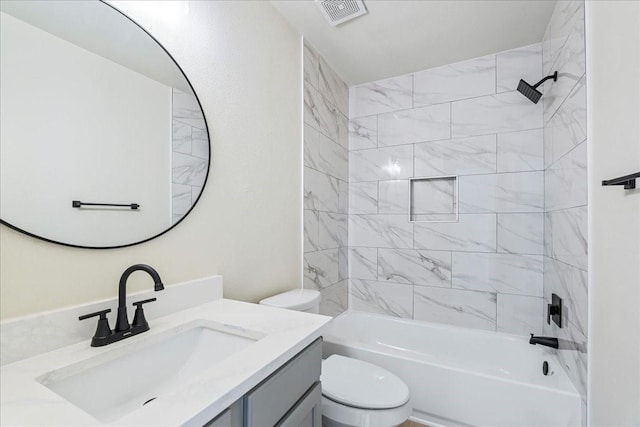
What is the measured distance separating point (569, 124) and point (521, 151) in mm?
686

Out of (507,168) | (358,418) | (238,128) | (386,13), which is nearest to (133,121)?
(238,128)

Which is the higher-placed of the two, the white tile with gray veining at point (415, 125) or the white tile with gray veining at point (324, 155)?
the white tile with gray veining at point (415, 125)

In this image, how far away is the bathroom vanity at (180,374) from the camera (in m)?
0.57

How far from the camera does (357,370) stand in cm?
156

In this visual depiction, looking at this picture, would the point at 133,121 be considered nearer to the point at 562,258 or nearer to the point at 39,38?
the point at 39,38

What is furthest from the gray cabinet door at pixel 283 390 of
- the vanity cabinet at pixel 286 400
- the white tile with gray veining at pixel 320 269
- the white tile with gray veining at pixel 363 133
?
the white tile with gray veining at pixel 363 133

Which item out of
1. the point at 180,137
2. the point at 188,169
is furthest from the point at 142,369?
the point at 180,137

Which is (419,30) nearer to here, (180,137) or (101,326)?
(180,137)

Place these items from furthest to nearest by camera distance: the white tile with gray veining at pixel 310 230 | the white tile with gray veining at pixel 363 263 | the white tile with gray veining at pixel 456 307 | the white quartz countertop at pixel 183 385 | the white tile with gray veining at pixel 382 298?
the white tile with gray veining at pixel 363 263
the white tile with gray veining at pixel 382 298
the white tile with gray veining at pixel 456 307
the white tile with gray veining at pixel 310 230
the white quartz countertop at pixel 183 385

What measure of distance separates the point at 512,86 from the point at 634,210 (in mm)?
1747

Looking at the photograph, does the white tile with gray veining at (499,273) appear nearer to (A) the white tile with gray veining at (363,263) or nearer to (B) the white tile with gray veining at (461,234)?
(B) the white tile with gray veining at (461,234)

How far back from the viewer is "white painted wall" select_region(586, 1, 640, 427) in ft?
3.03

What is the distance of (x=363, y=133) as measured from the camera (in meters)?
2.85

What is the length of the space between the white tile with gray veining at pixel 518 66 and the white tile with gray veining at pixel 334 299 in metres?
2.06
